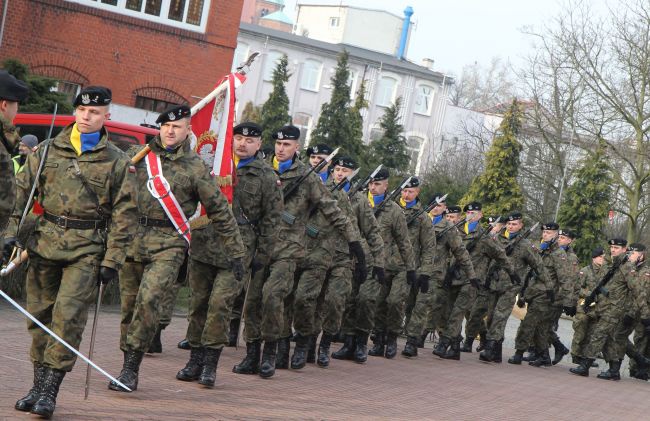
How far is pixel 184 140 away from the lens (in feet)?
30.6

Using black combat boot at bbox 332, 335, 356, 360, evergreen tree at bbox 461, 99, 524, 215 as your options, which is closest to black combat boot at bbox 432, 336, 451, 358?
black combat boot at bbox 332, 335, 356, 360

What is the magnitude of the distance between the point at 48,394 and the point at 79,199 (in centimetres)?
128

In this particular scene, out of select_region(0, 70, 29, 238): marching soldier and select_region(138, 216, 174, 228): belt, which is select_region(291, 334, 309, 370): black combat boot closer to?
select_region(138, 216, 174, 228): belt

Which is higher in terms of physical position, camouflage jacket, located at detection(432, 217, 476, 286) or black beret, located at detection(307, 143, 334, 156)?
black beret, located at detection(307, 143, 334, 156)

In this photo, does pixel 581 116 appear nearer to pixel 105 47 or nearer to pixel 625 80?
pixel 625 80

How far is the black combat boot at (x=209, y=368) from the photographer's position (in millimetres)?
9672

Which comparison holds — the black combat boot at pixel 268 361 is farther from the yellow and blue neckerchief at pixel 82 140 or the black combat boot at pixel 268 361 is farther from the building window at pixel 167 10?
the building window at pixel 167 10

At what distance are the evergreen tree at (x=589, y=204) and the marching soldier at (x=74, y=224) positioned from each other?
30829 mm

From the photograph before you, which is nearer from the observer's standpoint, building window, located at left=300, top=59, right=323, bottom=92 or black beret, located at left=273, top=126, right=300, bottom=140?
black beret, located at left=273, top=126, right=300, bottom=140

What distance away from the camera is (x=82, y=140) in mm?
7758

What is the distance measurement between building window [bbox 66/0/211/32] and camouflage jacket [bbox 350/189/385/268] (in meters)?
15.2

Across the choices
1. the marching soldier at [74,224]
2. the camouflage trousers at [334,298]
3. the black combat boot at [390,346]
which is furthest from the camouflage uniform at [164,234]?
the black combat boot at [390,346]

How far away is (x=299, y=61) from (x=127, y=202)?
184 ft

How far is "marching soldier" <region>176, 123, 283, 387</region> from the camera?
9734mm
